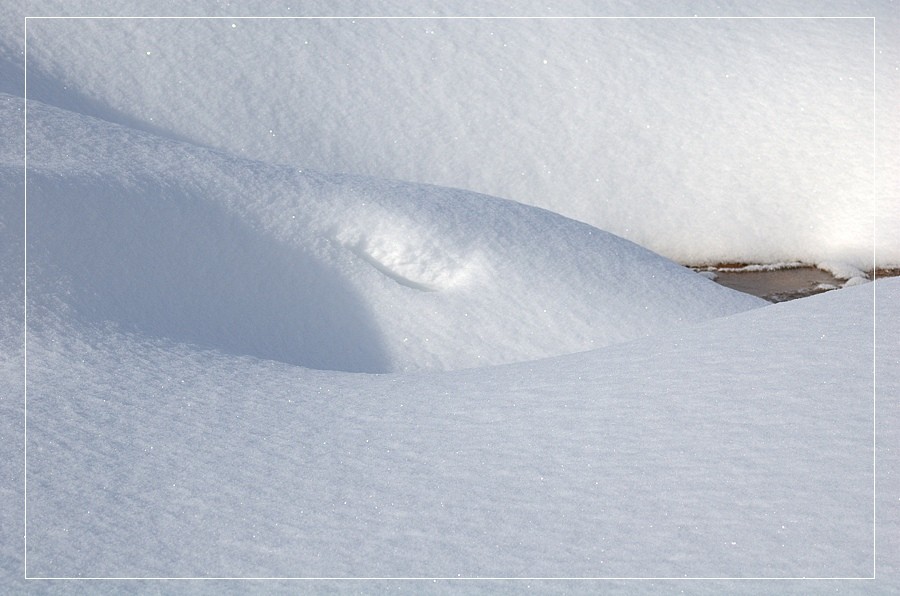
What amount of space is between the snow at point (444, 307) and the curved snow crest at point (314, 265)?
0.01 m

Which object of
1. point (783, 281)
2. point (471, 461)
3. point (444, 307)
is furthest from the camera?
point (783, 281)

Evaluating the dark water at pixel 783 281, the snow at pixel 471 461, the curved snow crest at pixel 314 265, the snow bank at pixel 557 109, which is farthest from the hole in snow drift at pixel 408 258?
the dark water at pixel 783 281

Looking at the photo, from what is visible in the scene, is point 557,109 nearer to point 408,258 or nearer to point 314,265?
point 408,258

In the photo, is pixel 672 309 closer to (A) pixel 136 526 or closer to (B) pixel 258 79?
(A) pixel 136 526

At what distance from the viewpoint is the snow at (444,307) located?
6.15ft

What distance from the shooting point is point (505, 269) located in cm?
334

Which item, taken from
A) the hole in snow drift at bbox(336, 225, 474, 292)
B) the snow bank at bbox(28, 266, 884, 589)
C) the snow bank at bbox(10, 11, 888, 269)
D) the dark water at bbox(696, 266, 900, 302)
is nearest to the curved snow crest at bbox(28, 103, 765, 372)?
the hole in snow drift at bbox(336, 225, 474, 292)

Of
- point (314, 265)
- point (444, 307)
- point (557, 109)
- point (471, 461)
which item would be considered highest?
point (557, 109)

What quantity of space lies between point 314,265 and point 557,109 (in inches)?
80.6

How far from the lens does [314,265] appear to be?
10.8 feet

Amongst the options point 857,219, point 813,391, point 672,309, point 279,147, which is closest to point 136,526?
point 813,391

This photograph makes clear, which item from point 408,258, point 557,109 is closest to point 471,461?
point 408,258

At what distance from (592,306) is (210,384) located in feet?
4.54

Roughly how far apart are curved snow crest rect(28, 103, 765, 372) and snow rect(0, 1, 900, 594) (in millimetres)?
12
